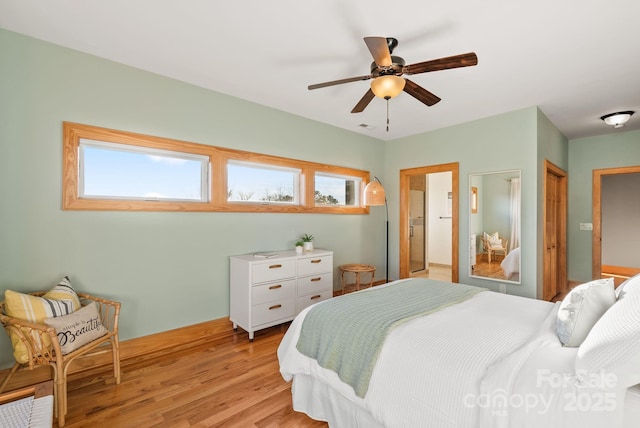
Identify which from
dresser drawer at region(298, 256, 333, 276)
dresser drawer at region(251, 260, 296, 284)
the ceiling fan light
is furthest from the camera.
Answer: dresser drawer at region(298, 256, 333, 276)

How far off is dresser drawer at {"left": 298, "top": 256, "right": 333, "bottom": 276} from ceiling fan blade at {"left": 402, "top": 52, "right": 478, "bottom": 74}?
7.25ft

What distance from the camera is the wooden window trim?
2355 millimetres

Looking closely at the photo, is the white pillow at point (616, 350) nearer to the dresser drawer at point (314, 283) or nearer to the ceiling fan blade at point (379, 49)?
the ceiling fan blade at point (379, 49)

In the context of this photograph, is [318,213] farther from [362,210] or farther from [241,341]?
[241,341]

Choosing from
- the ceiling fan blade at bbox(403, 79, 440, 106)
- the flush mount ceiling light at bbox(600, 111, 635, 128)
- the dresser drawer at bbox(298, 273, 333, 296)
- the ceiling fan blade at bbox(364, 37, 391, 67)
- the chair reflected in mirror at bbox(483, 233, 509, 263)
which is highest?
the flush mount ceiling light at bbox(600, 111, 635, 128)

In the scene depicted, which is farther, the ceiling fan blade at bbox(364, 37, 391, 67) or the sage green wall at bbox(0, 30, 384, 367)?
the sage green wall at bbox(0, 30, 384, 367)

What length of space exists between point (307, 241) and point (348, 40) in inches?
90.7

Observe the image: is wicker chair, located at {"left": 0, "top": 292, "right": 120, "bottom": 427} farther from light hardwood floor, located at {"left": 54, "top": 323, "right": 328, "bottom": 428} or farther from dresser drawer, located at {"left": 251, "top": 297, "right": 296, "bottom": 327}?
dresser drawer, located at {"left": 251, "top": 297, "right": 296, "bottom": 327}

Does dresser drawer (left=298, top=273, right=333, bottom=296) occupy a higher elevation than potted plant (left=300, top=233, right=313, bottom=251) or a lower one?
lower

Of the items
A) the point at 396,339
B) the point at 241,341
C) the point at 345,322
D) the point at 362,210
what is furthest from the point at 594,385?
the point at 362,210

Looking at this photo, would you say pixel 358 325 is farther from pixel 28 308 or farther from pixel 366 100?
pixel 28 308

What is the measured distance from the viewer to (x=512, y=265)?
3.70 m

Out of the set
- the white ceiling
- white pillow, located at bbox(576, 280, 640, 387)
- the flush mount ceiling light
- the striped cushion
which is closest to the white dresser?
the striped cushion

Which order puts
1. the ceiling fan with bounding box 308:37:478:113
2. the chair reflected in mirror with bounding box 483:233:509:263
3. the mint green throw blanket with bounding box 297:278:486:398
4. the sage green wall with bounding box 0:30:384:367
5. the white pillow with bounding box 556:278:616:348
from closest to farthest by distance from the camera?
the white pillow with bounding box 556:278:616:348, the mint green throw blanket with bounding box 297:278:486:398, the ceiling fan with bounding box 308:37:478:113, the sage green wall with bounding box 0:30:384:367, the chair reflected in mirror with bounding box 483:233:509:263
